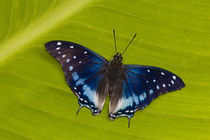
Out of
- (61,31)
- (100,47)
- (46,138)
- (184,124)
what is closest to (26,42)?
(61,31)

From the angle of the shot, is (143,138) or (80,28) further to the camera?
(80,28)

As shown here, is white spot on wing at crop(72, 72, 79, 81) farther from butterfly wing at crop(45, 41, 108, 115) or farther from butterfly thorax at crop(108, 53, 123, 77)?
butterfly thorax at crop(108, 53, 123, 77)

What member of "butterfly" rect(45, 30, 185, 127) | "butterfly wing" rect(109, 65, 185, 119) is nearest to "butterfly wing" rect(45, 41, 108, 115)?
"butterfly" rect(45, 30, 185, 127)

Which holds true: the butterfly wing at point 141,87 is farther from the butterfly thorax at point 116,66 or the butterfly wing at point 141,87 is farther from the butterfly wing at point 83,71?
the butterfly wing at point 83,71

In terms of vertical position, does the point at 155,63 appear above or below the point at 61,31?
below

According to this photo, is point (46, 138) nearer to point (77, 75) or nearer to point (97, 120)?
point (97, 120)

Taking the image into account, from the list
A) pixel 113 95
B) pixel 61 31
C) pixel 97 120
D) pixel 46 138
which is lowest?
pixel 46 138

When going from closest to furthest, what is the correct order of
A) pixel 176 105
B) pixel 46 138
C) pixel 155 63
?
pixel 46 138 < pixel 176 105 < pixel 155 63
